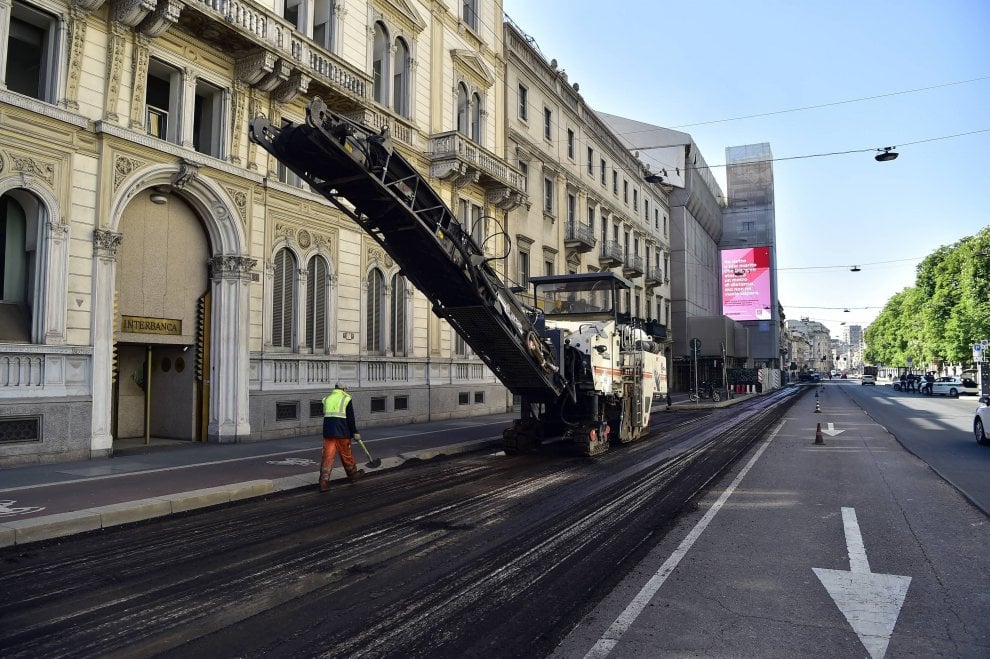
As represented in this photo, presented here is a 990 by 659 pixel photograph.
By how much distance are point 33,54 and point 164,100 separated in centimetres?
254

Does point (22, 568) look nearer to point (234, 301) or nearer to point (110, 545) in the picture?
point (110, 545)

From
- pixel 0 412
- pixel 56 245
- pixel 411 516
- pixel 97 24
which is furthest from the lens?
pixel 97 24

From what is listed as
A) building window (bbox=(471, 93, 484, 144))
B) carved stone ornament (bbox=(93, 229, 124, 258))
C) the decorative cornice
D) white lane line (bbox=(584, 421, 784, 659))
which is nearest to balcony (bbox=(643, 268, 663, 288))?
building window (bbox=(471, 93, 484, 144))

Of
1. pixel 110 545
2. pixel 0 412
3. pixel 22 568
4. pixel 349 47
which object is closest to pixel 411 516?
pixel 110 545

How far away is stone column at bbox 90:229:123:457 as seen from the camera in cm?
1183

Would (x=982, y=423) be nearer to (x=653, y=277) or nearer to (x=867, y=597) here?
(x=867, y=597)

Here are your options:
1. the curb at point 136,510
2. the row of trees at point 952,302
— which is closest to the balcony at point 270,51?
the curb at point 136,510

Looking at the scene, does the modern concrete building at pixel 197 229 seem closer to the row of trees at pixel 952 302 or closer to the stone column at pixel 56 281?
the stone column at pixel 56 281

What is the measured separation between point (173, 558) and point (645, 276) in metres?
43.5

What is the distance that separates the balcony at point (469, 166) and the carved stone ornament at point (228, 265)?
8371 millimetres

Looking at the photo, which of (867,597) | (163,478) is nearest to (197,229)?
(163,478)

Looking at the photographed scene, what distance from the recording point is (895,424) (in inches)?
819

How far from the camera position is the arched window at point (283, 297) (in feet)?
52.4

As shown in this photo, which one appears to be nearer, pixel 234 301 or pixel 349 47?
pixel 234 301
